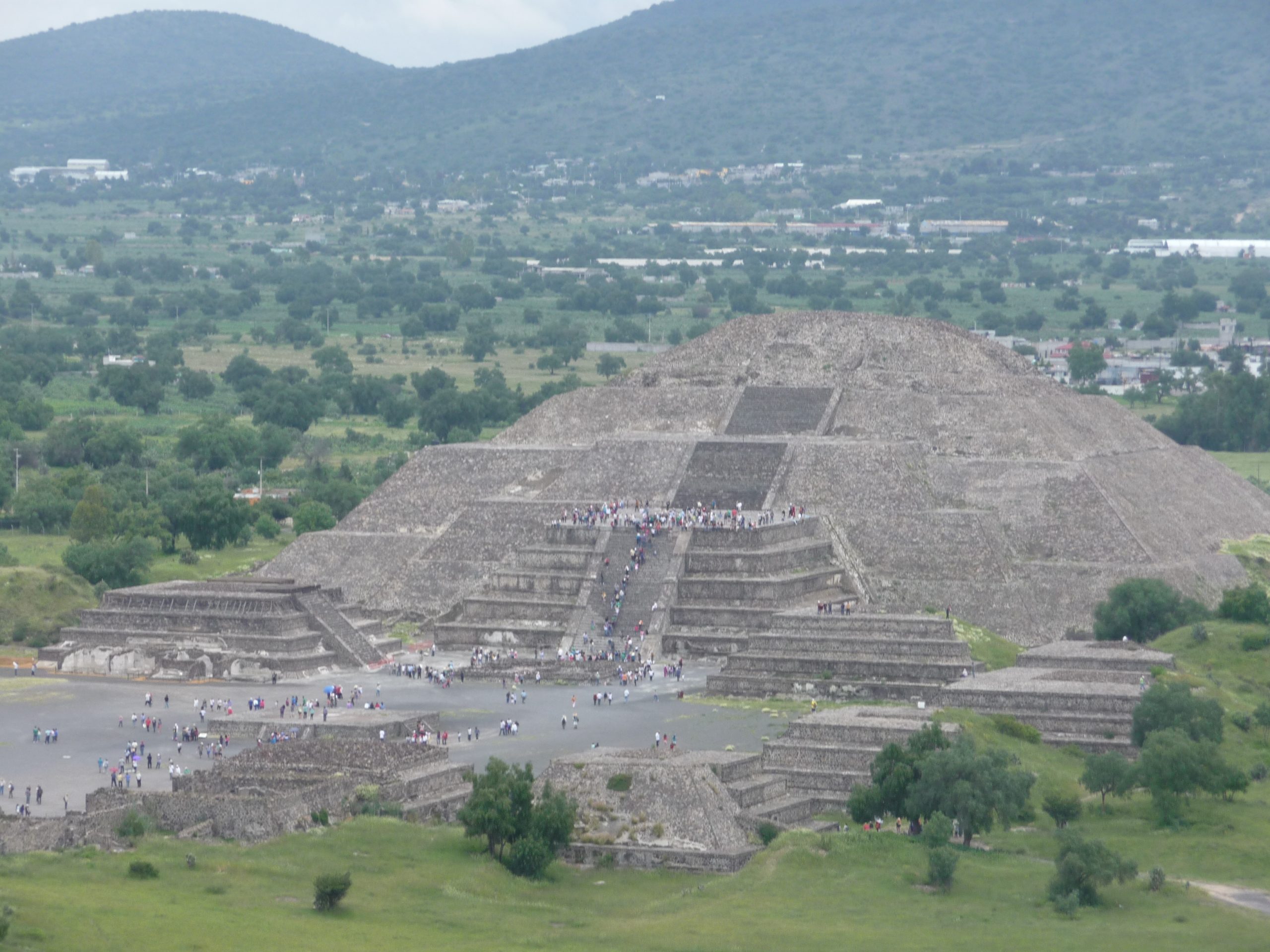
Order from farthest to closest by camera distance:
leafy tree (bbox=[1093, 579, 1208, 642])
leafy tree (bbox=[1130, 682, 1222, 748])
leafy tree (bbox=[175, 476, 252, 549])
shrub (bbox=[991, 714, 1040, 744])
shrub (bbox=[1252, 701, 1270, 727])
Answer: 1. leafy tree (bbox=[175, 476, 252, 549])
2. leafy tree (bbox=[1093, 579, 1208, 642])
3. shrub (bbox=[1252, 701, 1270, 727])
4. shrub (bbox=[991, 714, 1040, 744])
5. leafy tree (bbox=[1130, 682, 1222, 748])

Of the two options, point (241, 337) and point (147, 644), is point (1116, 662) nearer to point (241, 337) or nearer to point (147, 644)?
point (147, 644)

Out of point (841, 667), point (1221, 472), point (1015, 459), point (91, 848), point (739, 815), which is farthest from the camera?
point (1221, 472)

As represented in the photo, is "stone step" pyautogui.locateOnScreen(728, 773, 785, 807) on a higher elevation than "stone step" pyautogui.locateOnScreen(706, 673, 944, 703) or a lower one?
higher

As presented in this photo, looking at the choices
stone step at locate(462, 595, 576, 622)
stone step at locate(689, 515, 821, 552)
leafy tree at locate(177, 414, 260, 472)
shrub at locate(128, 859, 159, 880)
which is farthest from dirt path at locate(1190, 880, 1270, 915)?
leafy tree at locate(177, 414, 260, 472)

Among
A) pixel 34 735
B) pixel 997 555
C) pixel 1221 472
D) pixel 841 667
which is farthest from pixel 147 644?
A: pixel 1221 472

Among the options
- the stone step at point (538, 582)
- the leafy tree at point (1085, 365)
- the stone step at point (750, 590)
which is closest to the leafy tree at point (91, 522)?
the stone step at point (538, 582)

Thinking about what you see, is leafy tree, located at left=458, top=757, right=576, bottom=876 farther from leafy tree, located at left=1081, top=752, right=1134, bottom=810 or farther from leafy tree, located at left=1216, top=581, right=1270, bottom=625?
leafy tree, located at left=1216, top=581, right=1270, bottom=625
